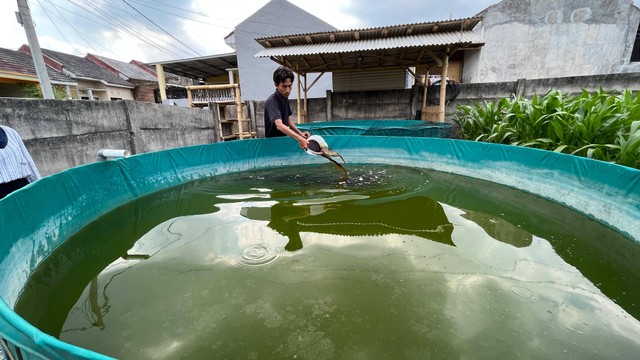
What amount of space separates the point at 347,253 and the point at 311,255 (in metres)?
0.30

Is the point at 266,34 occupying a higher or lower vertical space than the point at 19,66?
higher

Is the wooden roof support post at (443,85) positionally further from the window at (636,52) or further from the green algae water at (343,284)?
the window at (636,52)

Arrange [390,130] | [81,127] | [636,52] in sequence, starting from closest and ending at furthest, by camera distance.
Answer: [81,127], [390,130], [636,52]

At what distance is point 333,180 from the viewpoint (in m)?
4.29

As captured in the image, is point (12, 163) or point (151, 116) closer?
point (12, 163)

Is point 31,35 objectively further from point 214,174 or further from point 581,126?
point 581,126

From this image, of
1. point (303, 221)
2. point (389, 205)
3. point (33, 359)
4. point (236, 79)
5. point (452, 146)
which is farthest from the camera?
point (236, 79)

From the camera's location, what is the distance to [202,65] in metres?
14.4

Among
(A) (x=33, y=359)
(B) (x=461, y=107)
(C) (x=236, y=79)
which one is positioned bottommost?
(A) (x=33, y=359)

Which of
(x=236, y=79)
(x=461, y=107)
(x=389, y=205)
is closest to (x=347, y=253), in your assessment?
(x=389, y=205)

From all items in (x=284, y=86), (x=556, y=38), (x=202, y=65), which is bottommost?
(x=284, y=86)

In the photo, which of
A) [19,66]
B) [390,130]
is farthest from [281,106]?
[19,66]

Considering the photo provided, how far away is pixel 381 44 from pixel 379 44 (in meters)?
0.05

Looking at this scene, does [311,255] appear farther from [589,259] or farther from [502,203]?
[502,203]
